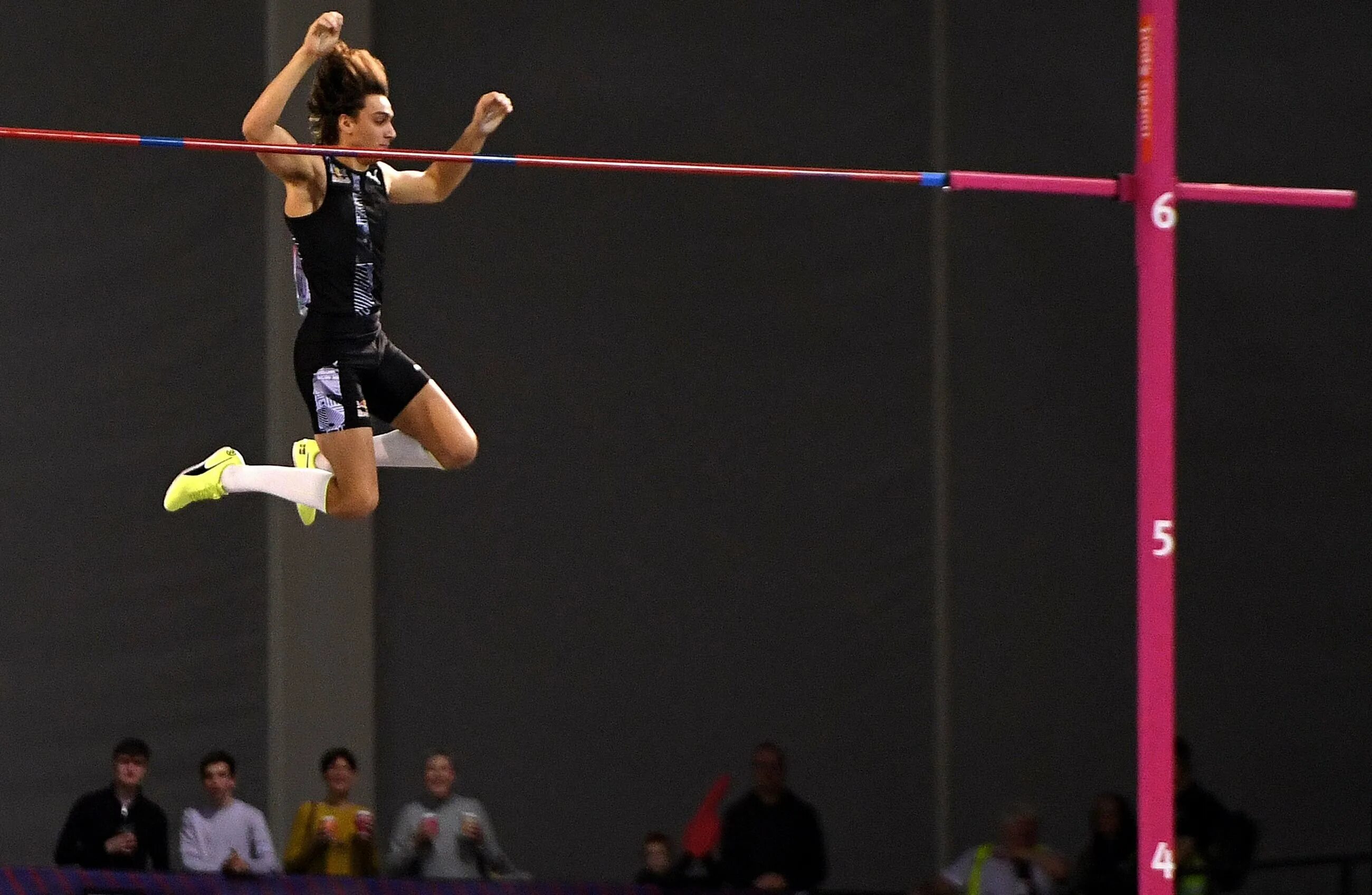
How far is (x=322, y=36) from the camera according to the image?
166 inches

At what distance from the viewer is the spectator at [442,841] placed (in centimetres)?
678

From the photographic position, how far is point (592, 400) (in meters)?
8.38

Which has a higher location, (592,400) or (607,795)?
(592,400)

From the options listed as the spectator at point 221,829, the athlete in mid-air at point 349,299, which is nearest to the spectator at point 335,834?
the spectator at point 221,829

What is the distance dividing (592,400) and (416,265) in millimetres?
873

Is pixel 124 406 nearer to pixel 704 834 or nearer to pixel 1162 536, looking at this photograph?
pixel 704 834

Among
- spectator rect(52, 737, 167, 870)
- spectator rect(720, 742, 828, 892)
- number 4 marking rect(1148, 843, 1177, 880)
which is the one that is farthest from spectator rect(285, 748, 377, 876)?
number 4 marking rect(1148, 843, 1177, 880)

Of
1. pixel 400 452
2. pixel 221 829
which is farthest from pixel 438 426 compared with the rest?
pixel 221 829

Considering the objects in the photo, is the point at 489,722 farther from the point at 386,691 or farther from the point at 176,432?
the point at 176,432

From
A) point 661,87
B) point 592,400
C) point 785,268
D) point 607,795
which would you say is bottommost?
point 607,795

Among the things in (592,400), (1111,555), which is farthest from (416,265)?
(1111,555)

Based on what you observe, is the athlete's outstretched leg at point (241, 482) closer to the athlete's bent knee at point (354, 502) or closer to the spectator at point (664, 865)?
the athlete's bent knee at point (354, 502)

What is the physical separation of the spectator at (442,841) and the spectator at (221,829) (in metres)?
0.48

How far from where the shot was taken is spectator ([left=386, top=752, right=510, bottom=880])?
6.78 metres
